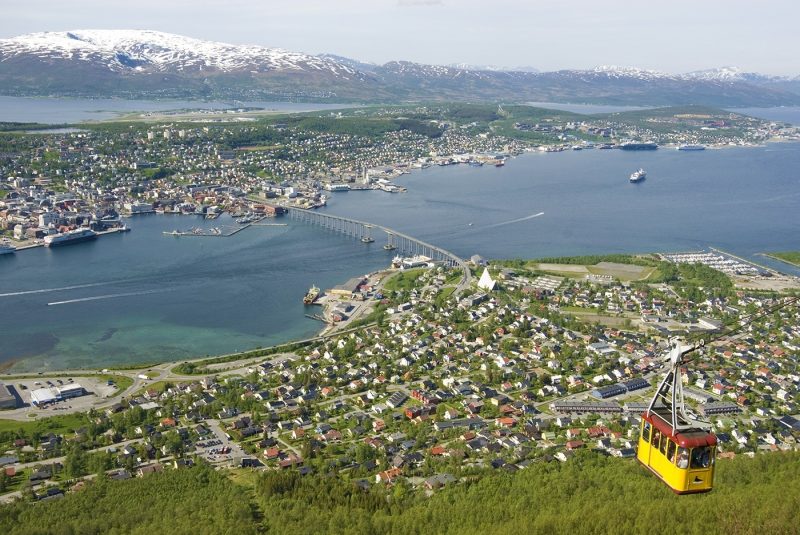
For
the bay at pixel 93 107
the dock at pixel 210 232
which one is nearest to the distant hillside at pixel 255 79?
the bay at pixel 93 107

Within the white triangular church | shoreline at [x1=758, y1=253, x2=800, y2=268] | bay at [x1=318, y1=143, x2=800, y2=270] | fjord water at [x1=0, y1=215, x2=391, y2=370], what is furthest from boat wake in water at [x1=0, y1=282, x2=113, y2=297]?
shoreline at [x1=758, y1=253, x2=800, y2=268]

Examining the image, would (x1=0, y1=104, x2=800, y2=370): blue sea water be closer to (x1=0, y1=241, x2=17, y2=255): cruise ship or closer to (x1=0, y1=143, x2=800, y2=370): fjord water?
(x1=0, y1=143, x2=800, y2=370): fjord water

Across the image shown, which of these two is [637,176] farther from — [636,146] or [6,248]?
[6,248]

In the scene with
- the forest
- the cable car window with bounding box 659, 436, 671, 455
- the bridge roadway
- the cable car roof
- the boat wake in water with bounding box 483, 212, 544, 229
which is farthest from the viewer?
the boat wake in water with bounding box 483, 212, 544, 229

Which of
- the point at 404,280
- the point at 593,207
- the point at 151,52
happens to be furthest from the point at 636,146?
the point at 151,52

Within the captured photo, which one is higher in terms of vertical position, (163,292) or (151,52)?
(151,52)

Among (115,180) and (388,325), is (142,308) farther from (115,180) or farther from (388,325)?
(115,180)

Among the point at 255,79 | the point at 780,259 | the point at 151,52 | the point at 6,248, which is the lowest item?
the point at 6,248

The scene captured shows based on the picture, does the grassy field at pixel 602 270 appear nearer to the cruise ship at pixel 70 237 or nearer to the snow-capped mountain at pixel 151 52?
the cruise ship at pixel 70 237
